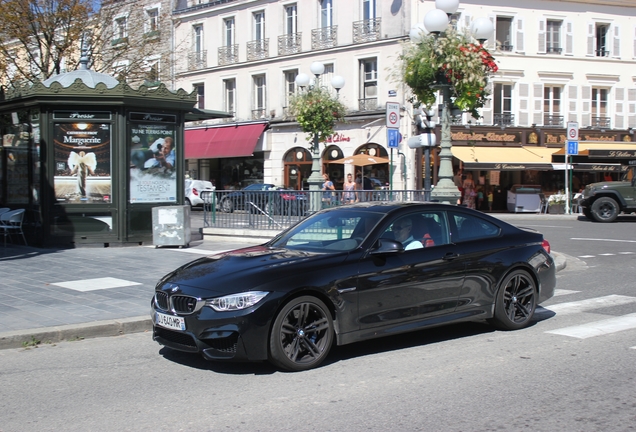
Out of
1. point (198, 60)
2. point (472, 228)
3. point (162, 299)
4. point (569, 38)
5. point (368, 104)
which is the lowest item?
point (162, 299)

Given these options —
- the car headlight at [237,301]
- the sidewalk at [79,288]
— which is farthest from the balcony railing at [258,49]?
the car headlight at [237,301]

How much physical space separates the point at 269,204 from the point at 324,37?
2208cm

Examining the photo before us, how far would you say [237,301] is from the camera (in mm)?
5855

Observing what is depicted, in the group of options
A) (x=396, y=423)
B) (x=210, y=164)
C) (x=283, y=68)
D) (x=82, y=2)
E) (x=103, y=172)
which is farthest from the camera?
(x=210, y=164)

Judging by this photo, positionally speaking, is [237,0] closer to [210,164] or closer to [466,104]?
[210,164]

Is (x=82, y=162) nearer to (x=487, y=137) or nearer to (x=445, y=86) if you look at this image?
(x=445, y=86)

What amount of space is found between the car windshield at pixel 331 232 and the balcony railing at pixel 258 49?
107ft

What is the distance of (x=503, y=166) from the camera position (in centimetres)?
3228

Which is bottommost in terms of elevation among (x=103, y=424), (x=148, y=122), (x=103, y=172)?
(x=103, y=424)

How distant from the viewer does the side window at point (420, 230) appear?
696 cm

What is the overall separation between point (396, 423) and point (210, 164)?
3833cm

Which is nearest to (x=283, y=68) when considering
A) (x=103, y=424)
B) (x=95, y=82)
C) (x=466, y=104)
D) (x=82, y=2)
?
(x=82, y=2)

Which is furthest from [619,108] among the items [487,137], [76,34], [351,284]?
[351,284]

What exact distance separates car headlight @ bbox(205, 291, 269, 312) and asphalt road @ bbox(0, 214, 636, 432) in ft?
2.05
